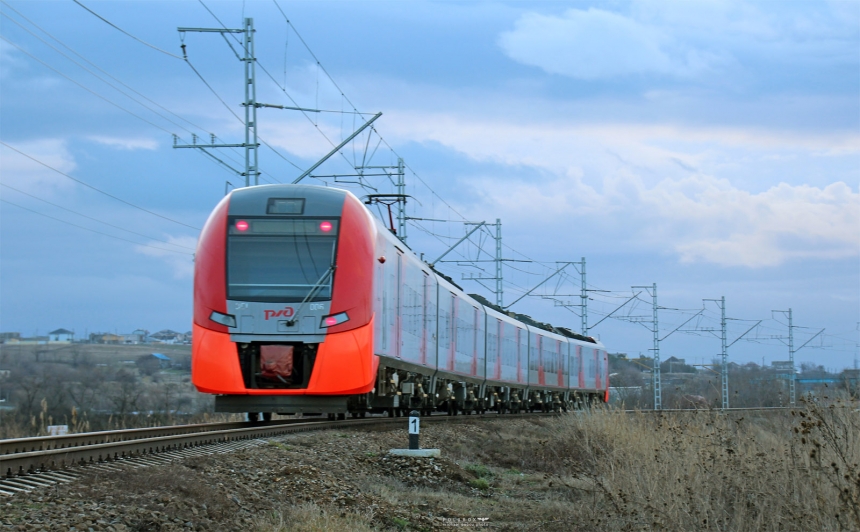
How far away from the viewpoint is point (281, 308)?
1504 centimetres

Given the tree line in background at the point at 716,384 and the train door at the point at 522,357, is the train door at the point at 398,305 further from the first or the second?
the train door at the point at 522,357

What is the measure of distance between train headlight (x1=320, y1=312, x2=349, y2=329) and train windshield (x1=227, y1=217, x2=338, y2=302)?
0.93ft

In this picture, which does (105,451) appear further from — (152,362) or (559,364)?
(152,362)

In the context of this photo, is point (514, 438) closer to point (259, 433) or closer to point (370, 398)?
point (370, 398)

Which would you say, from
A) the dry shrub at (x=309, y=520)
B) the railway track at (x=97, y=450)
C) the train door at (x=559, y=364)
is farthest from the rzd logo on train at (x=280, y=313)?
the train door at (x=559, y=364)

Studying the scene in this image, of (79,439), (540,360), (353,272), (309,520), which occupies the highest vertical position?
(353,272)

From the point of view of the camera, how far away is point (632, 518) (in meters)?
8.75

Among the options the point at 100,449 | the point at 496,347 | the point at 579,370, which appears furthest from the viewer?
the point at 579,370

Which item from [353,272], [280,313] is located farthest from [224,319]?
[353,272]

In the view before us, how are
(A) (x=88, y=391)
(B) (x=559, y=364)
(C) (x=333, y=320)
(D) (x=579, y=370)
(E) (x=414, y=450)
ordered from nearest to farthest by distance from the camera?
1. (E) (x=414, y=450)
2. (C) (x=333, y=320)
3. (B) (x=559, y=364)
4. (A) (x=88, y=391)
5. (D) (x=579, y=370)

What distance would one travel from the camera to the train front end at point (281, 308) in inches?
591

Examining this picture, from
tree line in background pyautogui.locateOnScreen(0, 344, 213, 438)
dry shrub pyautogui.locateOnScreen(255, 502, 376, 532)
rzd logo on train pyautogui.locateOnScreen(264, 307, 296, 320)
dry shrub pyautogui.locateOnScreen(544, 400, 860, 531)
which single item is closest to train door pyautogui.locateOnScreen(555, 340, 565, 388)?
tree line in background pyautogui.locateOnScreen(0, 344, 213, 438)

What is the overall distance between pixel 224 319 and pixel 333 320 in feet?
5.13

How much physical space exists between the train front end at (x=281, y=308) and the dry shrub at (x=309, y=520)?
6.53 meters
